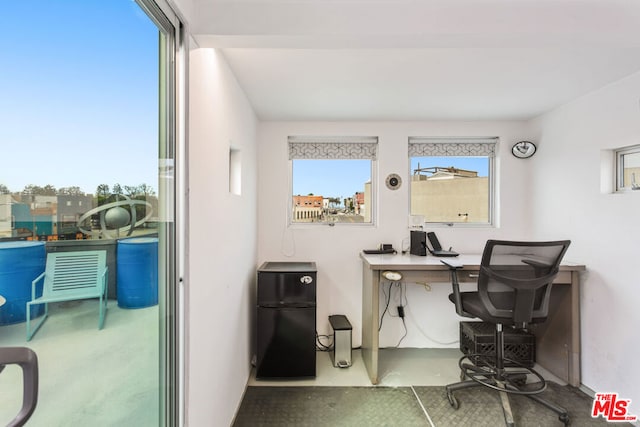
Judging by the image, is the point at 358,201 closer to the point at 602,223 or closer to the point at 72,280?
the point at 602,223

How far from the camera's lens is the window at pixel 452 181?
3109mm

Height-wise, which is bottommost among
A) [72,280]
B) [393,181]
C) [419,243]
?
[419,243]

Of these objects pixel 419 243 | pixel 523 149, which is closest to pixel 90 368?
pixel 419 243

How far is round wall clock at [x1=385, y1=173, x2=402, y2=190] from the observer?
3.02m

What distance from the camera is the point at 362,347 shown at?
2879mm

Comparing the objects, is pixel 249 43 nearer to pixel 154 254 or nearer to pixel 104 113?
pixel 104 113

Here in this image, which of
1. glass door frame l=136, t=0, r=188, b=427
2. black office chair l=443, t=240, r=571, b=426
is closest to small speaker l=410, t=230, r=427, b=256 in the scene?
black office chair l=443, t=240, r=571, b=426

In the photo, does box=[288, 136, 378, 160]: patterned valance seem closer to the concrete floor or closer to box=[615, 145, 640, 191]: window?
box=[615, 145, 640, 191]: window

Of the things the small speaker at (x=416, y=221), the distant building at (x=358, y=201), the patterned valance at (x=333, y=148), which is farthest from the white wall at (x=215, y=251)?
the small speaker at (x=416, y=221)

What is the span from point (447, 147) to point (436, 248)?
1.08 m

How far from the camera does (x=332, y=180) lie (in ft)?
10.4

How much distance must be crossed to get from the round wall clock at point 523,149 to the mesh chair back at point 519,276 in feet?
4.54

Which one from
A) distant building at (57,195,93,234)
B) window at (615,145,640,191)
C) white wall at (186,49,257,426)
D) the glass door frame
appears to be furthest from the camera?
window at (615,145,640,191)

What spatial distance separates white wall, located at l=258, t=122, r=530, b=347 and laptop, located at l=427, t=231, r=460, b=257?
9.1 inches
